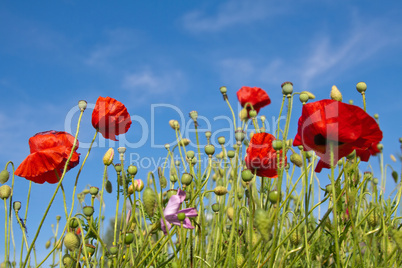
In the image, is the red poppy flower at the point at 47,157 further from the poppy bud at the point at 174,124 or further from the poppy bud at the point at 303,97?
the poppy bud at the point at 303,97

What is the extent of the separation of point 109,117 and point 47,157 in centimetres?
30

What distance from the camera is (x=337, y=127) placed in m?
1.26

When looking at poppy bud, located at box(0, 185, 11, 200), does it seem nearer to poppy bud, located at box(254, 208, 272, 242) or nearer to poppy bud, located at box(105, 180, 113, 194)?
poppy bud, located at box(105, 180, 113, 194)

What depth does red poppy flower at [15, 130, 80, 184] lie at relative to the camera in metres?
1.66

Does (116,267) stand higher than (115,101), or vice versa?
(115,101)

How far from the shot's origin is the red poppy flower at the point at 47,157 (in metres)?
1.66

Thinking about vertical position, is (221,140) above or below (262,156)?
above

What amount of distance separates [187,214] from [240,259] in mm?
301

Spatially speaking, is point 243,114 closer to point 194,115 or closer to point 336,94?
point 194,115

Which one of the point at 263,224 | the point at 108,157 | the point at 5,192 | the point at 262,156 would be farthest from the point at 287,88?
the point at 5,192

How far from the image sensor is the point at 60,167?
1.68 m

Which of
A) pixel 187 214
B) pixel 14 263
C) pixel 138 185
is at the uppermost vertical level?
pixel 138 185

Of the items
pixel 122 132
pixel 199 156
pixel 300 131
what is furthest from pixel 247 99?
pixel 300 131

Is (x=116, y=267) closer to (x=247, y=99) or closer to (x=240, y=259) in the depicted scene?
(x=240, y=259)
